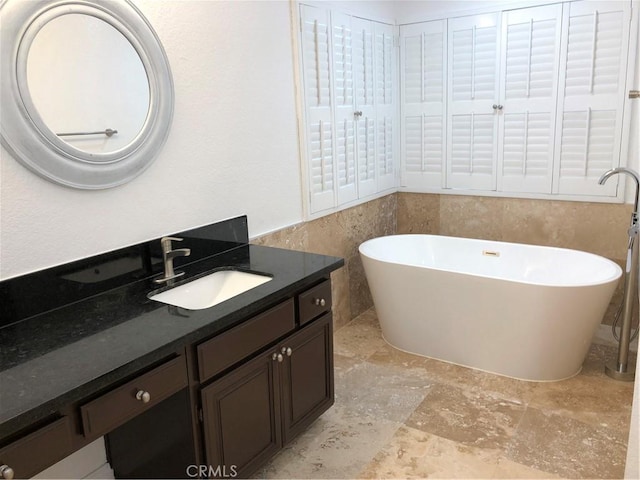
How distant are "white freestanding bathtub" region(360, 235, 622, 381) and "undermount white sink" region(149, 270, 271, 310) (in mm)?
1116

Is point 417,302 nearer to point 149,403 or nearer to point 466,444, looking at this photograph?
point 466,444

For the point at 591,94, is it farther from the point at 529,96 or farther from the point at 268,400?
the point at 268,400

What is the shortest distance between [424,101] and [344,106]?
75cm

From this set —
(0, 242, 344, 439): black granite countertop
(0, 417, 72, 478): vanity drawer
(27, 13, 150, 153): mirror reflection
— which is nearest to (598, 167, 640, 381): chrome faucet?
(0, 242, 344, 439): black granite countertop

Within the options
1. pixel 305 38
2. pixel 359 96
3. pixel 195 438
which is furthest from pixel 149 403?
pixel 359 96

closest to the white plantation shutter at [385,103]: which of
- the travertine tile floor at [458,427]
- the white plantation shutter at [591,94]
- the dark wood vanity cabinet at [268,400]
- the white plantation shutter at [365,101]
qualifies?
the white plantation shutter at [365,101]

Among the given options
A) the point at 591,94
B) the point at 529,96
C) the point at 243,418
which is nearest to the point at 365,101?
the point at 529,96

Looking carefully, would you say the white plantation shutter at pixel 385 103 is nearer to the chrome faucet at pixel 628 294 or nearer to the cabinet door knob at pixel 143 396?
the chrome faucet at pixel 628 294

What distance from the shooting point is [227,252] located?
2.57 meters

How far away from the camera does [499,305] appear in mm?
2850

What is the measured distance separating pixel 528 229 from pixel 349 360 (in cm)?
149

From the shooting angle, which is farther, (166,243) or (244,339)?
(166,243)

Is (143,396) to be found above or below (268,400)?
above

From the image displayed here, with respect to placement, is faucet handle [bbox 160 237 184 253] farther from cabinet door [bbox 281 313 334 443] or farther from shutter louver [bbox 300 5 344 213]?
shutter louver [bbox 300 5 344 213]
